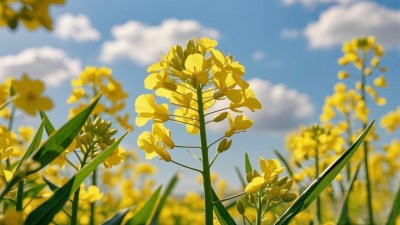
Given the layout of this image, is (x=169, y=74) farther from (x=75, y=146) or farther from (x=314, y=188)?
(x=314, y=188)

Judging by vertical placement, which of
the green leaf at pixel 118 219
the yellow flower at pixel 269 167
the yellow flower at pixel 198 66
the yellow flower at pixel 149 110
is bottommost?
the green leaf at pixel 118 219

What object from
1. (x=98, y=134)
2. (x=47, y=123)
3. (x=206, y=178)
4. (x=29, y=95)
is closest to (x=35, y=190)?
(x=98, y=134)

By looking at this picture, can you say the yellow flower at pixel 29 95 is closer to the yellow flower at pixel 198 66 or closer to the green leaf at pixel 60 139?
the green leaf at pixel 60 139

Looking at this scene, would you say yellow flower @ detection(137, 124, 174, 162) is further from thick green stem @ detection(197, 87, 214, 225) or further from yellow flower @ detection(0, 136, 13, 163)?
yellow flower @ detection(0, 136, 13, 163)

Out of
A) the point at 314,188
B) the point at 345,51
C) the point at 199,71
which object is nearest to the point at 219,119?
the point at 199,71

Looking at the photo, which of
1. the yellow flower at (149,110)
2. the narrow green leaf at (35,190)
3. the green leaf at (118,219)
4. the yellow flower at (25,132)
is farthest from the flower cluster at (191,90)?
the yellow flower at (25,132)

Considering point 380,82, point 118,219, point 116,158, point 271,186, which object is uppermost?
point 380,82

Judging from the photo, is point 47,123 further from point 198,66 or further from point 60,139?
point 198,66
